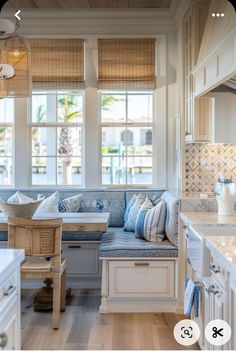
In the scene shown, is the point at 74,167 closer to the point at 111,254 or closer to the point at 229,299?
the point at 111,254

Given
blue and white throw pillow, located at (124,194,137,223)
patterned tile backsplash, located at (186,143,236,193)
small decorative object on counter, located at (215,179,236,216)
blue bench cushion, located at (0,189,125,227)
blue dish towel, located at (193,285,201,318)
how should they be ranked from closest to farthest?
blue dish towel, located at (193,285,201,318), small decorative object on counter, located at (215,179,236,216), patterned tile backsplash, located at (186,143,236,193), blue and white throw pillow, located at (124,194,137,223), blue bench cushion, located at (0,189,125,227)

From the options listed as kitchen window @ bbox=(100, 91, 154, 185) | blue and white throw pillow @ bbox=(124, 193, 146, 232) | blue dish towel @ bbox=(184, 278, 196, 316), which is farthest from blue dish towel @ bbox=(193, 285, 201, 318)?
kitchen window @ bbox=(100, 91, 154, 185)

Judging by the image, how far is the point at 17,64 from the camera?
3564 mm

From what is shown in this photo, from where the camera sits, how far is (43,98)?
5.41 metres

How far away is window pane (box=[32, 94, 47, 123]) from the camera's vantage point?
5406 mm

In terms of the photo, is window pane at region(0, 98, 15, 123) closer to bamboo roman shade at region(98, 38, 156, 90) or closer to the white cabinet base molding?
bamboo roman shade at region(98, 38, 156, 90)

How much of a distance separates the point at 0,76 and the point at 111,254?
70.7 inches

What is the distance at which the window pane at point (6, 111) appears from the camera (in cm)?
539

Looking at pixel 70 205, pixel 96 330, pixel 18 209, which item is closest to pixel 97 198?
pixel 70 205

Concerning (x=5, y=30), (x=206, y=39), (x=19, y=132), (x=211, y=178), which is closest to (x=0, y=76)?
(x=5, y=30)

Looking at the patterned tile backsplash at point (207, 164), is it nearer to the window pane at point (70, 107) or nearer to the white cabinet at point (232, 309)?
the window pane at point (70, 107)

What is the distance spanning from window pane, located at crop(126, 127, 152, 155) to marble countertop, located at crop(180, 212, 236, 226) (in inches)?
65.5

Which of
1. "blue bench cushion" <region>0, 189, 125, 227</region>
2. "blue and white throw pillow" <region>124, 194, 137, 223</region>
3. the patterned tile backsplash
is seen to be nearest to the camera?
the patterned tile backsplash

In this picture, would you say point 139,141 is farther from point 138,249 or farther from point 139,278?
point 139,278
